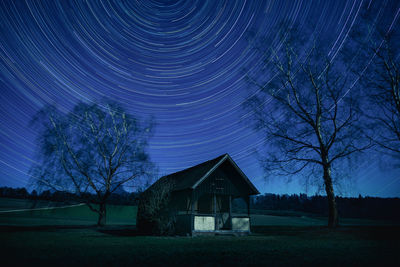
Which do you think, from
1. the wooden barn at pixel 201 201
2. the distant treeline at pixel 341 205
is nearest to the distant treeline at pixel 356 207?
the distant treeline at pixel 341 205

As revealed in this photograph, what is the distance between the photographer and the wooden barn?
61.0 feet

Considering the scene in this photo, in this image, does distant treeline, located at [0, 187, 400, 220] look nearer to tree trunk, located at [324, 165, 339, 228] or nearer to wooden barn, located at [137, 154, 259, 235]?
wooden barn, located at [137, 154, 259, 235]

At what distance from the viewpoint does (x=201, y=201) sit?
22.9m

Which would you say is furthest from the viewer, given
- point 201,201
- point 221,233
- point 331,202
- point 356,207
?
point 356,207

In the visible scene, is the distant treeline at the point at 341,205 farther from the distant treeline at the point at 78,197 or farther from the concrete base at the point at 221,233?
the concrete base at the point at 221,233

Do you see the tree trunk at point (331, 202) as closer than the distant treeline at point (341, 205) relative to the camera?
Yes

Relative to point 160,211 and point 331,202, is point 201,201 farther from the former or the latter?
point 331,202

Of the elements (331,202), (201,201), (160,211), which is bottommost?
(160,211)

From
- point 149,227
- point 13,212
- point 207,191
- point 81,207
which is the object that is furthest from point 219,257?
point 81,207

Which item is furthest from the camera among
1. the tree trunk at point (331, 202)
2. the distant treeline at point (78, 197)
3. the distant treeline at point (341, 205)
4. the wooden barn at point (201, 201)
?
the distant treeline at point (341, 205)

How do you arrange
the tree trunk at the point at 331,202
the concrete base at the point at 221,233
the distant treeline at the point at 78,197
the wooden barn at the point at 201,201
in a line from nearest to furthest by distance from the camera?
1. the tree trunk at the point at 331,202
2. the concrete base at the point at 221,233
3. the wooden barn at the point at 201,201
4. the distant treeline at the point at 78,197

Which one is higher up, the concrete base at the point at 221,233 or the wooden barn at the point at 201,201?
the wooden barn at the point at 201,201

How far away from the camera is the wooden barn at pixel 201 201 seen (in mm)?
18594

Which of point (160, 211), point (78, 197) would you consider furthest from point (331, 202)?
point (78, 197)
